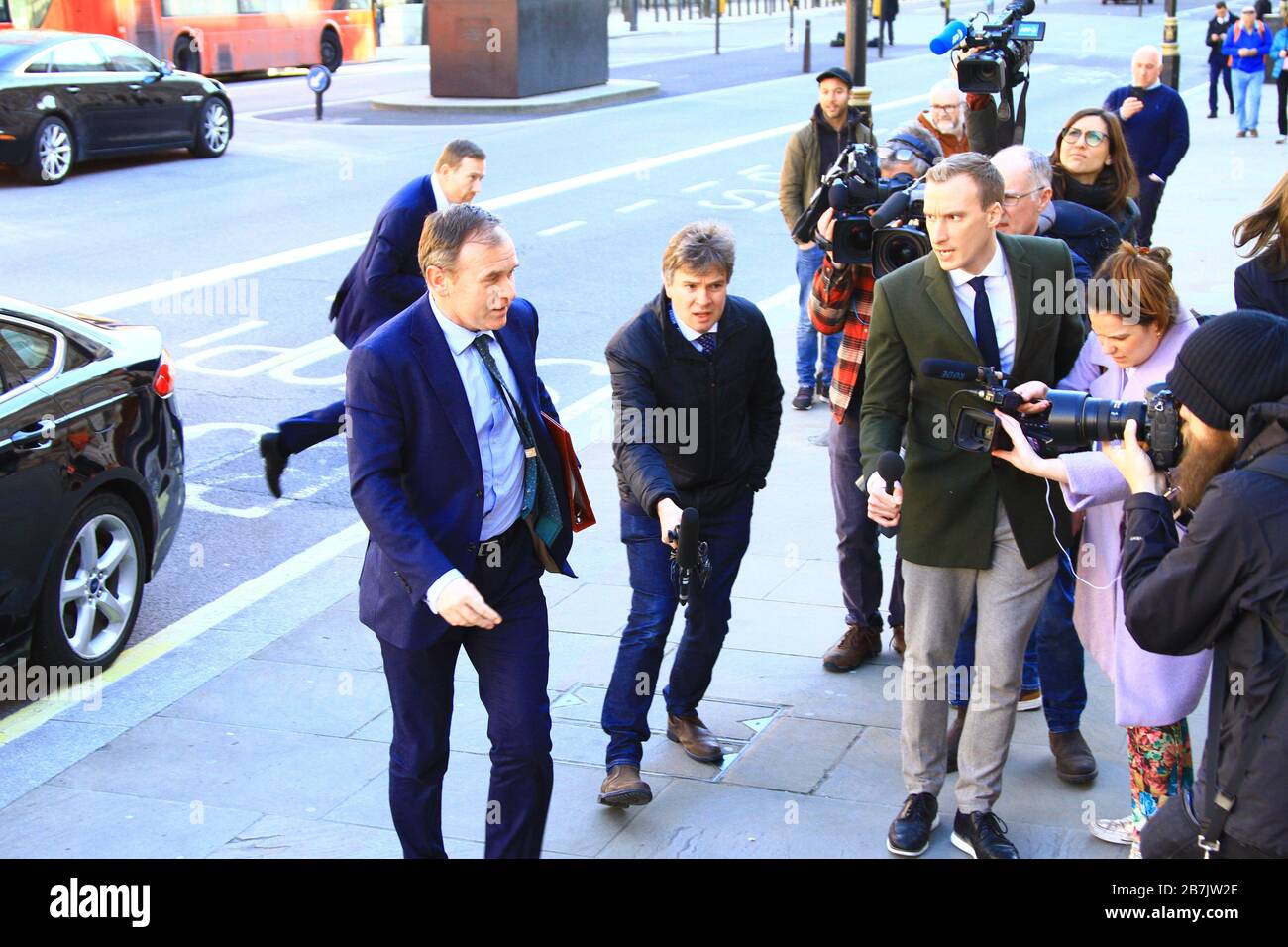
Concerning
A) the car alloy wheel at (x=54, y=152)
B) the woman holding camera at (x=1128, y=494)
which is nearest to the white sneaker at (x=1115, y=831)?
the woman holding camera at (x=1128, y=494)

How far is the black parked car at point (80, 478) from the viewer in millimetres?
5996

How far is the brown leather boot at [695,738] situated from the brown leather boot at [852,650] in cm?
83

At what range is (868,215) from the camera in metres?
Result: 5.79

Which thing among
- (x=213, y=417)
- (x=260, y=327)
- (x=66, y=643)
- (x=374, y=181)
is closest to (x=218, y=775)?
(x=66, y=643)

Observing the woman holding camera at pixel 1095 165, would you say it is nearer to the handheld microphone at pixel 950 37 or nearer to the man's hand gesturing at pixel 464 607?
the handheld microphone at pixel 950 37

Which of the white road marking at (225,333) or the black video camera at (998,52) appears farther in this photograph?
the white road marking at (225,333)

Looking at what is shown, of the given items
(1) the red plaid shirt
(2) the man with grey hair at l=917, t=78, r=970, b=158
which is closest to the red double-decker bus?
(2) the man with grey hair at l=917, t=78, r=970, b=158

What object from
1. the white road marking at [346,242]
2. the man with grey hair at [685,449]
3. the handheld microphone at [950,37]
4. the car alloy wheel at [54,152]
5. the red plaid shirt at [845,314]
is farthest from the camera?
the car alloy wheel at [54,152]

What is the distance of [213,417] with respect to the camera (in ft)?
32.9

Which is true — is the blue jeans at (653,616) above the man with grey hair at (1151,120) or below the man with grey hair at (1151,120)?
below

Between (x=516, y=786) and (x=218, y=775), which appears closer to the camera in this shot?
(x=516, y=786)

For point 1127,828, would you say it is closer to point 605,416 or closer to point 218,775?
point 218,775

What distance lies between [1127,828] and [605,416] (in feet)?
19.0

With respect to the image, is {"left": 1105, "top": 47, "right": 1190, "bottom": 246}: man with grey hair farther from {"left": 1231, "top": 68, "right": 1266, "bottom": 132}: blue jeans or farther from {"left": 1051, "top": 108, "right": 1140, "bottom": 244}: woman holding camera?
{"left": 1231, "top": 68, "right": 1266, "bottom": 132}: blue jeans
